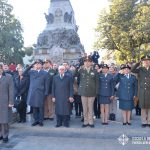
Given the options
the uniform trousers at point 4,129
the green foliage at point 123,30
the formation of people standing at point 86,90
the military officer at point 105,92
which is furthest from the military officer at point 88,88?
the green foliage at point 123,30

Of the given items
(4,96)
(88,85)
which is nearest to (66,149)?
(4,96)

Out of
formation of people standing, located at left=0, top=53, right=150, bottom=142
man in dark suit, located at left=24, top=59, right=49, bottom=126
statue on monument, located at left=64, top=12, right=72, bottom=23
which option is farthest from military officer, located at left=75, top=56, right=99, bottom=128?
statue on monument, located at left=64, top=12, right=72, bottom=23

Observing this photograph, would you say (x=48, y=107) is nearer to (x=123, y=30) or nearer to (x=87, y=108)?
(x=87, y=108)

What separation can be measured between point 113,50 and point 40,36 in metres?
9.71

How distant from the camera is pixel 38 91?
9.87 meters

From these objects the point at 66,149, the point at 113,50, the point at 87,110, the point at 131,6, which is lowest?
the point at 66,149

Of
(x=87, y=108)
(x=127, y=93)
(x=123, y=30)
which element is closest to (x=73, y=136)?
(x=87, y=108)

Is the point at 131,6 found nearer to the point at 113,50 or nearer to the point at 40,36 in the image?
the point at 113,50

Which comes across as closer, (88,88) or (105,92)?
(88,88)

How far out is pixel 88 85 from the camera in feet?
31.9

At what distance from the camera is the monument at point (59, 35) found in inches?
1650

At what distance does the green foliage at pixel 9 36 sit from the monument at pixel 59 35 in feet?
13.4

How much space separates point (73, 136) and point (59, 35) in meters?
33.9

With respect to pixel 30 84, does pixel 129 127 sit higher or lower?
lower
